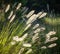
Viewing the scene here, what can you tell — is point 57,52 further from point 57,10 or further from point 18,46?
point 57,10

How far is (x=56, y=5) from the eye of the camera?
565 inches

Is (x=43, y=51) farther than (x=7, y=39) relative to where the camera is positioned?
Yes

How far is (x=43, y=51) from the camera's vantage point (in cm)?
482

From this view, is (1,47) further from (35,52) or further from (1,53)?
(35,52)

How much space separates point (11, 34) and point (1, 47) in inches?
9.6

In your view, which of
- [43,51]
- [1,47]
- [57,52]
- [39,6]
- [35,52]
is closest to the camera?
[1,47]

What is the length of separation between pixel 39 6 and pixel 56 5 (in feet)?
4.19

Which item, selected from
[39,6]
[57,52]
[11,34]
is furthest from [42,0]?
[11,34]

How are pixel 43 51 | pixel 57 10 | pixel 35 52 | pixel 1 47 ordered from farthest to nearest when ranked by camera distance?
1. pixel 57 10
2. pixel 43 51
3. pixel 35 52
4. pixel 1 47

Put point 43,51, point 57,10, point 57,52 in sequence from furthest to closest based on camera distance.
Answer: point 57,10 → point 57,52 → point 43,51

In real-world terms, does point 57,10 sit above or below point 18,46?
above

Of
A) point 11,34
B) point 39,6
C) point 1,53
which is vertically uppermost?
point 39,6

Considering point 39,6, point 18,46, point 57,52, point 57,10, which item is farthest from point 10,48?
point 57,10

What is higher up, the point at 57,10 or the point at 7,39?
the point at 57,10
